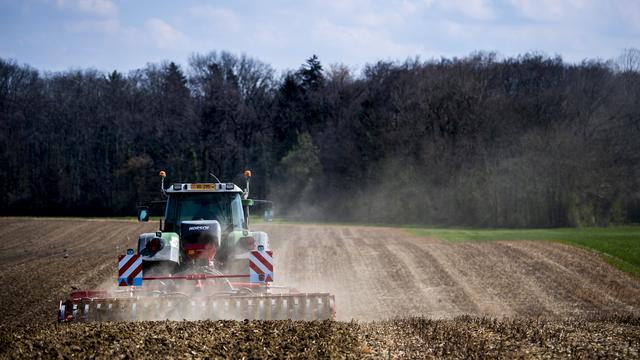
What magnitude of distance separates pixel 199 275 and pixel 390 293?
27.5ft

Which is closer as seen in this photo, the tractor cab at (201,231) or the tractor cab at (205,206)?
the tractor cab at (201,231)

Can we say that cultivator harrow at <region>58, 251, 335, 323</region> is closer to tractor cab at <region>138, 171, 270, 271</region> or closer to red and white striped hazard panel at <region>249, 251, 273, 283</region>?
red and white striped hazard panel at <region>249, 251, 273, 283</region>

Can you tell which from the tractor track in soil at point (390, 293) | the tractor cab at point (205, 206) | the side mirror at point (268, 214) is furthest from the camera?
the side mirror at point (268, 214)

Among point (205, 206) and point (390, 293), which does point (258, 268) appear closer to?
point (205, 206)

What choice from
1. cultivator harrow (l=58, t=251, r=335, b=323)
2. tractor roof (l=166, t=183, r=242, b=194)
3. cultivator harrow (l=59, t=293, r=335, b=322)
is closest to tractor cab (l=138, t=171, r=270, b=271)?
tractor roof (l=166, t=183, r=242, b=194)

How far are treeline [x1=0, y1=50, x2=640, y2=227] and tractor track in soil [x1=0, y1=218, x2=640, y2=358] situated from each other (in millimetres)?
17110

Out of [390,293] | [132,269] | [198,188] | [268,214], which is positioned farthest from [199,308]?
[390,293]

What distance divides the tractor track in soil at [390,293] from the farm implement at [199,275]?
3.13 feet

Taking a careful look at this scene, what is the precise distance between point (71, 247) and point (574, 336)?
87.0 ft

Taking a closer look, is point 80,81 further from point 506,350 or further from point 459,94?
point 506,350

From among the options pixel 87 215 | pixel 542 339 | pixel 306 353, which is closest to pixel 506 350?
pixel 542 339

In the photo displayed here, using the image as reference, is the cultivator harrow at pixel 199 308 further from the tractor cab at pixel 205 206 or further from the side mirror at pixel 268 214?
the side mirror at pixel 268 214

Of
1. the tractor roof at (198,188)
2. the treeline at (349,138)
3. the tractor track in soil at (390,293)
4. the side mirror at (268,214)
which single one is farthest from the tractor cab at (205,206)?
the treeline at (349,138)

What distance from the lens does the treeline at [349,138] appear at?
48719 millimetres
